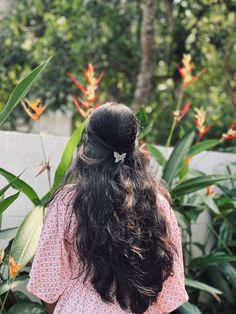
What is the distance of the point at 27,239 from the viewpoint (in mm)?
2396

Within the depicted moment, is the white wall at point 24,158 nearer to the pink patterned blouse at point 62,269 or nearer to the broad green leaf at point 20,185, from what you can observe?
the broad green leaf at point 20,185

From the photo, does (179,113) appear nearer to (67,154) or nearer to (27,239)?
(67,154)

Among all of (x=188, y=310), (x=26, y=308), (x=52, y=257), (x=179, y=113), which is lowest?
(x=188, y=310)

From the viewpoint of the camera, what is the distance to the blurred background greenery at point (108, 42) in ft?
18.6

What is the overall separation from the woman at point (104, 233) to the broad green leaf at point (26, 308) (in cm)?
47

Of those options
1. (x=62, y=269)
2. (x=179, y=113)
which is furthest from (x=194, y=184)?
(x=62, y=269)

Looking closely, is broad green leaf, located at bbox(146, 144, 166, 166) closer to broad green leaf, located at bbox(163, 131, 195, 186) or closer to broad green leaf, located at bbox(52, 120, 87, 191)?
broad green leaf, located at bbox(163, 131, 195, 186)

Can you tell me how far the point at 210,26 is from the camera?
21.5 ft

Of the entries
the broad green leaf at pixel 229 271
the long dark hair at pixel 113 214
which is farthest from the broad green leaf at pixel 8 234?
the broad green leaf at pixel 229 271

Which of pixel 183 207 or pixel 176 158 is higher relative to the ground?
pixel 176 158

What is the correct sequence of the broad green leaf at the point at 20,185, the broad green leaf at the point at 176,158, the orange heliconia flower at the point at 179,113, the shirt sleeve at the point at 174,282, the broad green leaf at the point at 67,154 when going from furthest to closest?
the broad green leaf at the point at 176,158 → the orange heliconia flower at the point at 179,113 → the broad green leaf at the point at 67,154 → the broad green leaf at the point at 20,185 → the shirt sleeve at the point at 174,282

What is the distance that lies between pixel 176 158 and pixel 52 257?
4.30ft

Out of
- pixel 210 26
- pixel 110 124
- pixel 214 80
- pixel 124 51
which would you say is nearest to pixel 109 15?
pixel 124 51

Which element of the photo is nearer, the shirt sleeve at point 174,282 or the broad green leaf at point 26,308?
the shirt sleeve at point 174,282
